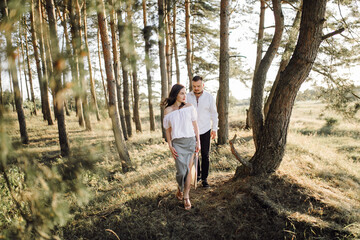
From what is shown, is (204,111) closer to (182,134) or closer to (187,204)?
(182,134)

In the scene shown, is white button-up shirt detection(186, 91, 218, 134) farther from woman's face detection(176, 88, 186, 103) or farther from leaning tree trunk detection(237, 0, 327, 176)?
leaning tree trunk detection(237, 0, 327, 176)

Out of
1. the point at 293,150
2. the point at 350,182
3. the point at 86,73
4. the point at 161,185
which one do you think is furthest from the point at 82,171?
the point at 293,150

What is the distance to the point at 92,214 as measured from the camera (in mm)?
3883

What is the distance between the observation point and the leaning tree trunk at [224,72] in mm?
7348

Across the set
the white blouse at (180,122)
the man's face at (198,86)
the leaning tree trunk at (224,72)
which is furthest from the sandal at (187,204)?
the leaning tree trunk at (224,72)

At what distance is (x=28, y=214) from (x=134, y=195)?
3.80m

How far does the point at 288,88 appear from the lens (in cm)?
351

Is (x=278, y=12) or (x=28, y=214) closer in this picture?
(x=28, y=214)

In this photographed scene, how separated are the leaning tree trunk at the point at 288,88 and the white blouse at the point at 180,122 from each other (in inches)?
53.9

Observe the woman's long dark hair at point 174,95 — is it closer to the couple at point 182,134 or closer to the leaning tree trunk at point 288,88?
the couple at point 182,134

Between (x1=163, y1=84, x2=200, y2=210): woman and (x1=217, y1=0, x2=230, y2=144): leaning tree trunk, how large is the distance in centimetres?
435

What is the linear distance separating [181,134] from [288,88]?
187cm

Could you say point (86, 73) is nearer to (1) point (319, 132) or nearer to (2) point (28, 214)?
(2) point (28, 214)

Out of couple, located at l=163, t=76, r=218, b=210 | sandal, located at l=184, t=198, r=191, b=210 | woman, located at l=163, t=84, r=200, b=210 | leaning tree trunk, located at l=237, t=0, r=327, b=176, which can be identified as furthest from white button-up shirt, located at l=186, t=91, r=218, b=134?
sandal, located at l=184, t=198, r=191, b=210
